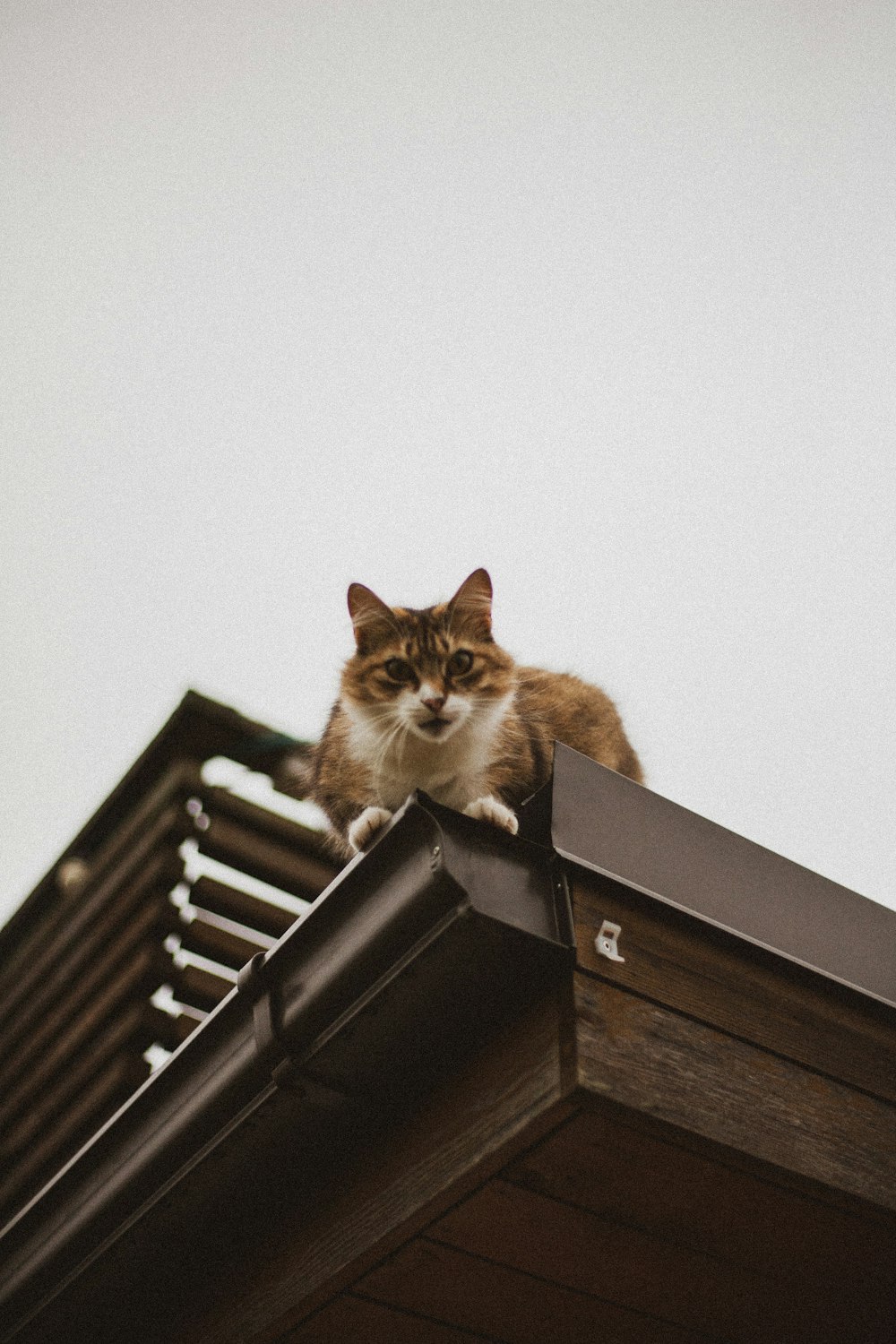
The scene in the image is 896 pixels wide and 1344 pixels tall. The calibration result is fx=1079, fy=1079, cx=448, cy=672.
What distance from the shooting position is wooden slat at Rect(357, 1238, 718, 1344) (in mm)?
1434

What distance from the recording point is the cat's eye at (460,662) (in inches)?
101

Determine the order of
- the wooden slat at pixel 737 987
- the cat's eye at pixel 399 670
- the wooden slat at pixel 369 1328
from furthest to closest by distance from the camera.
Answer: the cat's eye at pixel 399 670 → the wooden slat at pixel 369 1328 → the wooden slat at pixel 737 987

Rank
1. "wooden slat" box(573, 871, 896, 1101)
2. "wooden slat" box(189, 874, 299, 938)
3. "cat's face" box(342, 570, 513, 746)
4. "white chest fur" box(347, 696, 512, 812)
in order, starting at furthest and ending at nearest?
"wooden slat" box(189, 874, 299, 938) → "cat's face" box(342, 570, 513, 746) → "white chest fur" box(347, 696, 512, 812) → "wooden slat" box(573, 871, 896, 1101)

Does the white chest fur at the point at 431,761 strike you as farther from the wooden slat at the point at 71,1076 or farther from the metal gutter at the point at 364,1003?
the wooden slat at the point at 71,1076

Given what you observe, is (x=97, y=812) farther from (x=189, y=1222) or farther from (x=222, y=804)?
(x=189, y=1222)

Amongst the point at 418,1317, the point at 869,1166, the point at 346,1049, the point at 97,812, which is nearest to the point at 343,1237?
the point at 418,1317

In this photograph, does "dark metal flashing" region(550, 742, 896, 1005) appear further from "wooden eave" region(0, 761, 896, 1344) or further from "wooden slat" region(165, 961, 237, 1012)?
"wooden slat" region(165, 961, 237, 1012)

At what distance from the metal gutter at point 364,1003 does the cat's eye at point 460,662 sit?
1.15 meters

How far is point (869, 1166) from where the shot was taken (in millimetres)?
1417

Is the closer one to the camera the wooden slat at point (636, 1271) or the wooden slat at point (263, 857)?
the wooden slat at point (636, 1271)

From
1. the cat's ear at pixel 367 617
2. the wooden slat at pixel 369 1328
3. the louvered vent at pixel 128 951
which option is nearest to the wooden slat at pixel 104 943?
the louvered vent at pixel 128 951

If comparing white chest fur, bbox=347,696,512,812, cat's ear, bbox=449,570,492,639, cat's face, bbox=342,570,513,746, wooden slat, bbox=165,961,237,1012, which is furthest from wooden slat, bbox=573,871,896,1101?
wooden slat, bbox=165,961,237,1012

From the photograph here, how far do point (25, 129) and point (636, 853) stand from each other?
19.2ft

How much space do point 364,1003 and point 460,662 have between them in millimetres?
1316
